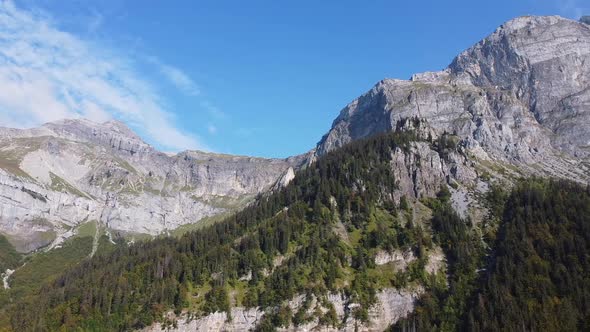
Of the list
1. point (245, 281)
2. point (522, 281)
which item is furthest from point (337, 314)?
point (522, 281)

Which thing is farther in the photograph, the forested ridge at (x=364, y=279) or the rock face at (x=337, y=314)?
the rock face at (x=337, y=314)

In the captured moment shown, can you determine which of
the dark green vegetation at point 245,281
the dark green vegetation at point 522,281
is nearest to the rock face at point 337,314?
the dark green vegetation at point 245,281

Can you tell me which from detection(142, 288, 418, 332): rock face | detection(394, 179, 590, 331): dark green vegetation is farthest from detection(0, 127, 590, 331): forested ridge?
detection(142, 288, 418, 332): rock face

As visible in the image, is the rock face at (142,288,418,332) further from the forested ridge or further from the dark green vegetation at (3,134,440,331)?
the dark green vegetation at (3,134,440,331)

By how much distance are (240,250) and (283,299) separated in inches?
1342

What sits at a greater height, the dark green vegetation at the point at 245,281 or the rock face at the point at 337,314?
the dark green vegetation at the point at 245,281

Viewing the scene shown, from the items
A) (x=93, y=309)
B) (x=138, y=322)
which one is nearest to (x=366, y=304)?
(x=138, y=322)

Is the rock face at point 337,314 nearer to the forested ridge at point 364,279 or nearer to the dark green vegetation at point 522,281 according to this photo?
the forested ridge at point 364,279

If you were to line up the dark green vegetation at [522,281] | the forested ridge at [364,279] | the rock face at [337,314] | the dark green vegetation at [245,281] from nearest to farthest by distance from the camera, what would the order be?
the dark green vegetation at [522,281], the forested ridge at [364,279], the rock face at [337,314], the dark green vegetation at [245,281]

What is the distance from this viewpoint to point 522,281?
16062 cm

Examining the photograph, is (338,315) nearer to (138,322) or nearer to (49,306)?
(138,322)

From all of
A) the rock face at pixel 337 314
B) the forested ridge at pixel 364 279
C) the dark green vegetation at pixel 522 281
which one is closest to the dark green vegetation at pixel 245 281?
the forested ridge at pixel 364 279

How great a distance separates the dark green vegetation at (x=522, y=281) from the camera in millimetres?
146250

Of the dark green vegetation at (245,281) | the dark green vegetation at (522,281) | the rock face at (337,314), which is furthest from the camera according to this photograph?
the dark green vegetation at (245,281)
